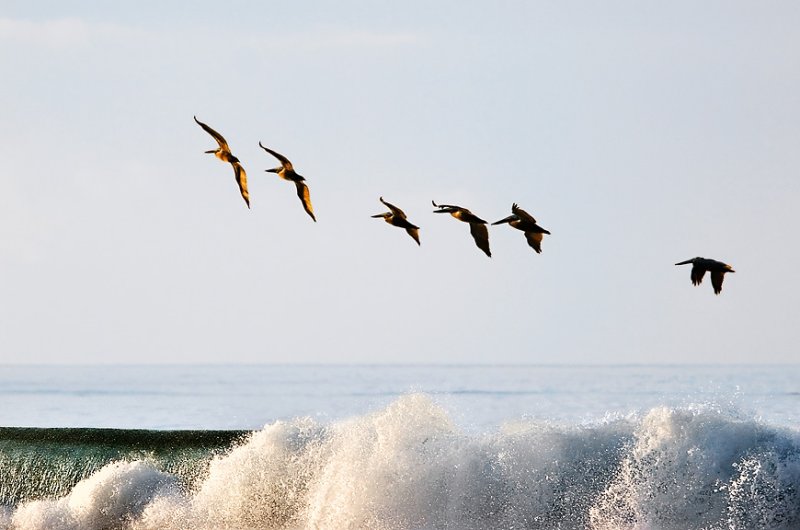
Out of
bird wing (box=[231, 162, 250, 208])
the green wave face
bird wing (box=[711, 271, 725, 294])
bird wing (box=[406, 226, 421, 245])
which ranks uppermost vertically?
bird wing (box=[231, 162, 250, 208])

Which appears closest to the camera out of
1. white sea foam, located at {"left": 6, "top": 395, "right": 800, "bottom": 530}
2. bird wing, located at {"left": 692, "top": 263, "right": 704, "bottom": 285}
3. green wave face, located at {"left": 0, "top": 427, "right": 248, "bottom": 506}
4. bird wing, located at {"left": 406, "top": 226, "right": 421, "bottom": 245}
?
bird wing, located at {"left": 692, "top": 263, "right": 704, "bottom": 285}

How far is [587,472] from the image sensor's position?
12406 millimetres

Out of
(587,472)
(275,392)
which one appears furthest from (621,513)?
(275,392)

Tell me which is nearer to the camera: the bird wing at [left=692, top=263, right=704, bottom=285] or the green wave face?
the bird wing at [left=692, top=263, right=704, bottom=285]

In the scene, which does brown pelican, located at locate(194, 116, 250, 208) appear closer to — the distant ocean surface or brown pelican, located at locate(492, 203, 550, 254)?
brown pelican, located at locate(492, 203, 550, 254)

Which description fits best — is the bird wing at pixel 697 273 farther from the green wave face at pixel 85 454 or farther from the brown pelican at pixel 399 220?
the green wave face at pixel 85 454

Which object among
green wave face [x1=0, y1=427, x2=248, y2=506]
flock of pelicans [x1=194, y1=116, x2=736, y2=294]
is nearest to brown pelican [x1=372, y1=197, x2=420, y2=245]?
flock of pelicans [x1=194, y1=116, x2=736, y2=294]

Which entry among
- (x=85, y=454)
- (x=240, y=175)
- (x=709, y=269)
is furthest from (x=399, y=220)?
(x=85, y=454)

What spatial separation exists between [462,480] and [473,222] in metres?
2.94

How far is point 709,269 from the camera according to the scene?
10805 mm

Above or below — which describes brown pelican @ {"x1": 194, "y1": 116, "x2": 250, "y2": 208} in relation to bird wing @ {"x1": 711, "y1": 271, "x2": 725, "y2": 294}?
above

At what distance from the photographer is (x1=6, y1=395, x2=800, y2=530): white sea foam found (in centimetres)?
1170

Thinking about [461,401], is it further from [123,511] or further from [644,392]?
[123,511]

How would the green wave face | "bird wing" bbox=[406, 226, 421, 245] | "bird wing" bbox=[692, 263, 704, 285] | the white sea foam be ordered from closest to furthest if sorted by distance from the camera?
"bird wing" bbox=[692, 263, 704, 285] → "bird wing" bbox=[406, 226, 421, 245] → the white sea foam → the green wave face
